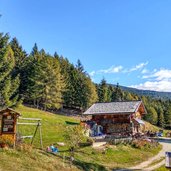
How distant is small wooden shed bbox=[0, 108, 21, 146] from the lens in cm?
2661

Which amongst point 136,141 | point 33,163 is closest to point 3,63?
point 136,141

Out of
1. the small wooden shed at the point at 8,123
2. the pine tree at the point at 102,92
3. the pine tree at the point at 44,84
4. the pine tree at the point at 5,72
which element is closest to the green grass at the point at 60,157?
the small wooden shed at the point at 8,123

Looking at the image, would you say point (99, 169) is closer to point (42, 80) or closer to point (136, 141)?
point (136, 141)

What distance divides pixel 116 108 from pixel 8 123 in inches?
1456

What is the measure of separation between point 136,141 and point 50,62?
39.4m

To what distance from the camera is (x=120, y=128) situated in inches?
2378

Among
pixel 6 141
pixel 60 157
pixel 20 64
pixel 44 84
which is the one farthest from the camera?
pixel 20 64

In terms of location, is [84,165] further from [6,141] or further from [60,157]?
[6,141]

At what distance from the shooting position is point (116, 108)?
6191 cm

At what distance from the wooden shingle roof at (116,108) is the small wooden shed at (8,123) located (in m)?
34.5

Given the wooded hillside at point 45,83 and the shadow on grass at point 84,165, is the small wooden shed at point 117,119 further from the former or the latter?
the shadow on grass at point 84,165

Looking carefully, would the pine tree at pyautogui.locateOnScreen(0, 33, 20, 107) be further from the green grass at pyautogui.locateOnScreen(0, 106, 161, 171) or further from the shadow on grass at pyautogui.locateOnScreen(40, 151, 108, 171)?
the shadow on grass at pyautogui.locateOnScreen(40, 151, 108, 171)

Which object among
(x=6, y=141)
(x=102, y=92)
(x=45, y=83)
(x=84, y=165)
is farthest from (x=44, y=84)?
(x=6, y=141)

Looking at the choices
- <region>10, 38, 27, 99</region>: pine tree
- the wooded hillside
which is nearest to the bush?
the wooded hillside
